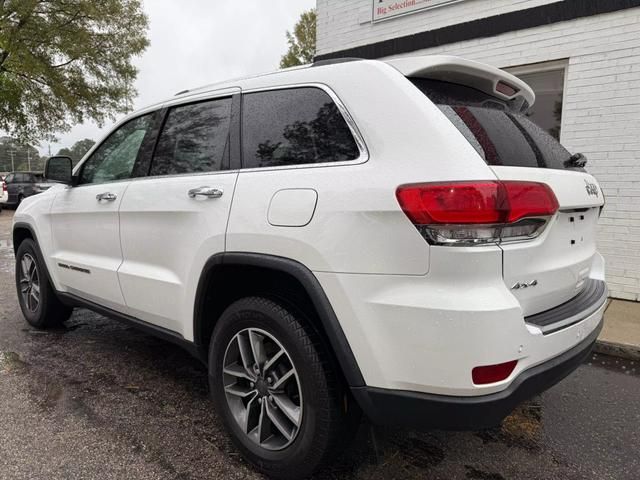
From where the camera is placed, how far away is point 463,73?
87.0 inches

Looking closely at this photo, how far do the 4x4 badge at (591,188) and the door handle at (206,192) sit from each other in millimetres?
1731

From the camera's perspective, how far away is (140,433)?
2.63 m

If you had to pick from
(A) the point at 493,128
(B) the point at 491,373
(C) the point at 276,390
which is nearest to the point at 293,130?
(A) the point at 493,128

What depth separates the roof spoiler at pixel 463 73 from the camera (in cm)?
206

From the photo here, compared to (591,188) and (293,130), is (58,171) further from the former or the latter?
(591,188)

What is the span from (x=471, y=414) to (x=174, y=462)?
1484 millimetres

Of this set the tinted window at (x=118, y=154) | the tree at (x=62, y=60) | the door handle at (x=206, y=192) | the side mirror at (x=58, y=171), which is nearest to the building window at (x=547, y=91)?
the tinted window at (x=118, y=154)

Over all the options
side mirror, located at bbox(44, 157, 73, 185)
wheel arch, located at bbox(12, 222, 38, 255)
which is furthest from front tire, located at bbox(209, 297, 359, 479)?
wheel arch, located at bbox(12, 222, 38, 255)

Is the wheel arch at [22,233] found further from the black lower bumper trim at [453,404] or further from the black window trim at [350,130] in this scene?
the black lower bumper trim at [453,404]

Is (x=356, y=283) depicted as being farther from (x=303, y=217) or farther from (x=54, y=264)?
(x=54, y=264)

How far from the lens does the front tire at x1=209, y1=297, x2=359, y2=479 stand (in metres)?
2.00

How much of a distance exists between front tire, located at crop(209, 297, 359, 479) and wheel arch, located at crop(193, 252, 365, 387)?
78mm

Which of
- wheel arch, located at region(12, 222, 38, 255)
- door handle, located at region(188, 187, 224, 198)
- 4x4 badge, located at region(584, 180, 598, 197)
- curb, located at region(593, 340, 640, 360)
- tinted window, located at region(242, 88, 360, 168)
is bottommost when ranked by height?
curb, located at region(593, 340, 640, 360)

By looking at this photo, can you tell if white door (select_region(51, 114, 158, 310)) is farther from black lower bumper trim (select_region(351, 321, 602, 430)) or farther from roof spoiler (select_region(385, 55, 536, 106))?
black lower bumper trim (select_region(351, 321, 602, 430))
